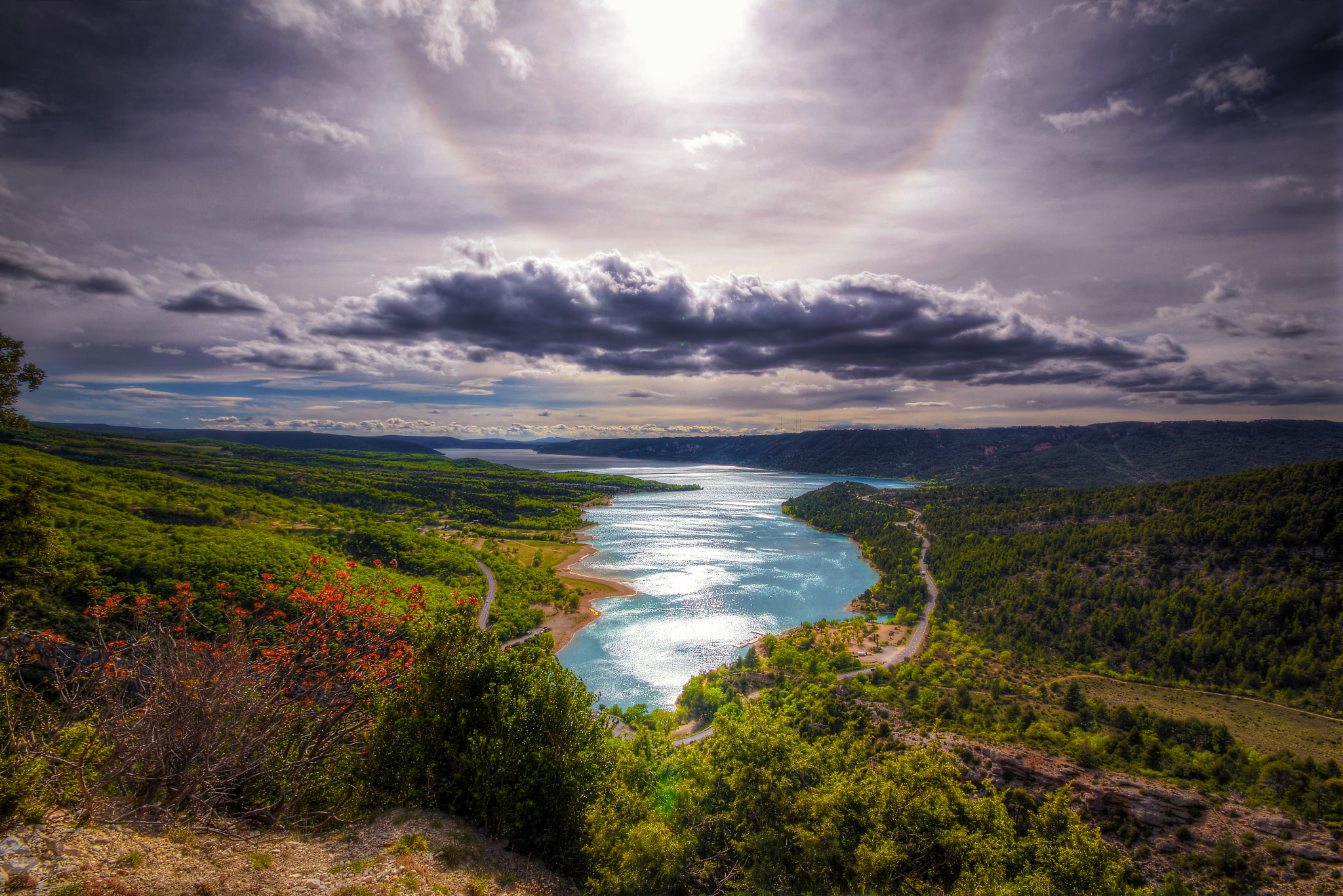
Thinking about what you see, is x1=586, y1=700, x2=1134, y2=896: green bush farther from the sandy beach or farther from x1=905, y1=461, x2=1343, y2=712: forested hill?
x1=905, y1=461, x2=1343, y2=712: forested hill

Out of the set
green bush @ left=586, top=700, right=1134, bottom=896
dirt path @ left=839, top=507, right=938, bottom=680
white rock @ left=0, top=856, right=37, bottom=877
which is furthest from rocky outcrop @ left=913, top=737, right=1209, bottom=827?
white rock @ left=0, top=856, right=37, bottom=877

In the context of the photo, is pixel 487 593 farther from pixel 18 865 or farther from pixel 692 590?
pixel 18 865

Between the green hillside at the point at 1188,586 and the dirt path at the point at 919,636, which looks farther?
the dirt path at the point at 919,636

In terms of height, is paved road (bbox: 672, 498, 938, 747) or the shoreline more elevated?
the shoreline

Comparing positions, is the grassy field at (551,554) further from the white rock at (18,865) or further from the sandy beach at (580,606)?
the white rock at (18,865)

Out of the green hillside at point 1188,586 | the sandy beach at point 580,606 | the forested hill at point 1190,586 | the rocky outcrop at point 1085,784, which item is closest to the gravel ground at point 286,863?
the rocky outcrop at point 1085,784

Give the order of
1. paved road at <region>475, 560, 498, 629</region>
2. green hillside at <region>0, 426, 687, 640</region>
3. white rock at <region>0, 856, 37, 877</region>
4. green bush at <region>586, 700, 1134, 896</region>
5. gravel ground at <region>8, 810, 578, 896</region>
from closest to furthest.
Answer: white rock at <region>0, 856, 37, 877</region>
gravel ground at <region>8, 810, 578, 896</region>
green bush at <region>586, 700, 1134, 896</region>
green hillside at <region>0, 426, 687, 640</region>
paved road at <region>475, 560, 498, 629</region>

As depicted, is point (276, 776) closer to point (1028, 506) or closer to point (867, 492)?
point (1028, 506)
